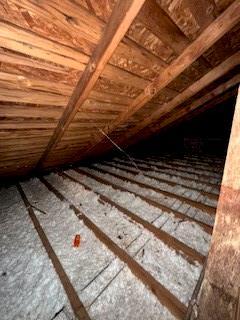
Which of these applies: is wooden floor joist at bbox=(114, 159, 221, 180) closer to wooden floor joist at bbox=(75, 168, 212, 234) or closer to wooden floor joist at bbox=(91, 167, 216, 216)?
wooden floor joist at bbox=(91, 167, 216, 216)

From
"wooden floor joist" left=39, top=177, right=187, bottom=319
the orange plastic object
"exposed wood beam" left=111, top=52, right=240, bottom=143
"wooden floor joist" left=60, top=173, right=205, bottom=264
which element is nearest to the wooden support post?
"wooden floor joist" left=39, top=177, right=187, bottom=319

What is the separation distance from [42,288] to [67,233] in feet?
2.13

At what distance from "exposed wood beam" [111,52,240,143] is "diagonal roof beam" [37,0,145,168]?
4.42 feet

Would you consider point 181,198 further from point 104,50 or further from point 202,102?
point 104,50

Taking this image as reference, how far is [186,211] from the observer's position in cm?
228

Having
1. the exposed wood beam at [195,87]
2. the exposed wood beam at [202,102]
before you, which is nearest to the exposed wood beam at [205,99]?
the exposed wood beam at [202,102]

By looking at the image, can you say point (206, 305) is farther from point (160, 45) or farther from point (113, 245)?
point (160, 45)

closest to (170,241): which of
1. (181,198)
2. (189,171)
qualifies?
(181,198)

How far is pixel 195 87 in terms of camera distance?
8.55ft

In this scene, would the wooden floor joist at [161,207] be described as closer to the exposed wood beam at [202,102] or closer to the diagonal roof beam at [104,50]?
the diagonal roof beam at [104,50]

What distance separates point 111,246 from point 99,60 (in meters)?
1.61

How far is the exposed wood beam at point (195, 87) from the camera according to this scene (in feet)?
7.46

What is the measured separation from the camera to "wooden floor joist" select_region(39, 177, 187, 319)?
49.4 inches

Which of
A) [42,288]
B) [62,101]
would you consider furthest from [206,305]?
[62,101]
